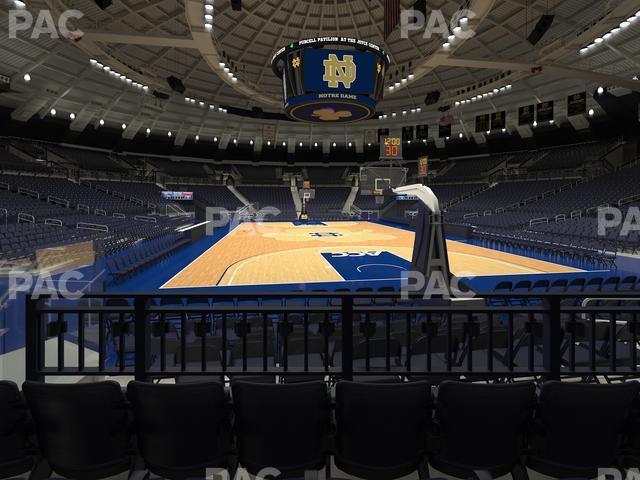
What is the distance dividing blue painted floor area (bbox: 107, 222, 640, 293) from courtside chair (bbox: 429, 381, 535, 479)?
298 inches

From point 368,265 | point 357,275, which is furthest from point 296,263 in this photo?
point 357,275

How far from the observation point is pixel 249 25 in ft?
77.4

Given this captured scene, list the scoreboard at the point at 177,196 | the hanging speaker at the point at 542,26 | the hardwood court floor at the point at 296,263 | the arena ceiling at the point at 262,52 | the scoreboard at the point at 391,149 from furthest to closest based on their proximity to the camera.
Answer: the scoreboard at the point at 177,196, the scoreboard at the point at 391,149, the arena ceiling at the point at 262,52, the hanging speaker at the point at 542,26, the hardwood court floor at the point at 296,263

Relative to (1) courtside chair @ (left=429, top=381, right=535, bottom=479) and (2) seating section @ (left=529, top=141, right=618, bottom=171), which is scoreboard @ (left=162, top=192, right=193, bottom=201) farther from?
(1) courtside chair @ (left=429, top=381, right=535, bottom=479)

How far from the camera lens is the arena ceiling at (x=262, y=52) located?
19.2m

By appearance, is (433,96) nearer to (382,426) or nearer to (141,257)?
(141,257)

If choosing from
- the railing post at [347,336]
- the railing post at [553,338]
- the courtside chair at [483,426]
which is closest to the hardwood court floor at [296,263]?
the railing post at [347,336]

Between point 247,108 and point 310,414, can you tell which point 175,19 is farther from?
point 310,414

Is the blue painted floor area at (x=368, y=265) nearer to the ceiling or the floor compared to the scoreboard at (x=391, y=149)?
nearer to the floor

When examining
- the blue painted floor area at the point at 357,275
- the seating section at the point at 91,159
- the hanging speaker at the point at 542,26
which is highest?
the hanging speaker at the point at 542,26

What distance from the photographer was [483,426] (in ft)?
8.28

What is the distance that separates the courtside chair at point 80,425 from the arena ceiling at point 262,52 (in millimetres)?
16135

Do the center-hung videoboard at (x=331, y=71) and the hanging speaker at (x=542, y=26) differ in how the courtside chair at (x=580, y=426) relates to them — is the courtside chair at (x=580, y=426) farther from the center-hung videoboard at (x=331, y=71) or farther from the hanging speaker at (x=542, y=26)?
the hanging speaker at (x=542, y=26)

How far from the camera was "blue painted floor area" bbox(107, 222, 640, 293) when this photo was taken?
467 inches
